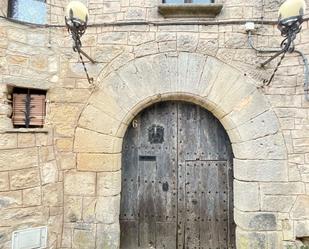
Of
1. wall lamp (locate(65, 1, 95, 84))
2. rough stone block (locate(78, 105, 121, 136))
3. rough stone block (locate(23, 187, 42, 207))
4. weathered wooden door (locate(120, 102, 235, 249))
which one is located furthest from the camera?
weathered wooden door (locate(120, 102, 235, 249))

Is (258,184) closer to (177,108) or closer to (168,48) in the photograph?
(177,108)

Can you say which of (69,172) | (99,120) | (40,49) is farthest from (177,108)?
(40,49)

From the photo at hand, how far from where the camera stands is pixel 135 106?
279 cm

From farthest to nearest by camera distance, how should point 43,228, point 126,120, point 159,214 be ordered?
1. point 159,214
2. point 126,120
3. point 43,228

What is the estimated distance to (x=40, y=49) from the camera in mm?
2777

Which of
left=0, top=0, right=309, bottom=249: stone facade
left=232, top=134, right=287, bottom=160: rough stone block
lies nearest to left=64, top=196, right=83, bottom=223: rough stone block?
left=0, top=0, right=309, bottom=249: stone facade

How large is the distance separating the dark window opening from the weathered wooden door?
Answer: 106 centimetres

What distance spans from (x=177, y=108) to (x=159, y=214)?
1.38 m

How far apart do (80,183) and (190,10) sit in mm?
2460

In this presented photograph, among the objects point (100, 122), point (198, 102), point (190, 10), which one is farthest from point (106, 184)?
point (190, 10)

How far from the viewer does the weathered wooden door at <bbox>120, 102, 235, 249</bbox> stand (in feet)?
9.74

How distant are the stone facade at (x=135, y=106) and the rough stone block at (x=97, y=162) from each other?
0.01m

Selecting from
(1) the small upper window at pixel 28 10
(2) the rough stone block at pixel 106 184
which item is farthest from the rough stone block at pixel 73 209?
(1) the small upper window at pixel 28 10

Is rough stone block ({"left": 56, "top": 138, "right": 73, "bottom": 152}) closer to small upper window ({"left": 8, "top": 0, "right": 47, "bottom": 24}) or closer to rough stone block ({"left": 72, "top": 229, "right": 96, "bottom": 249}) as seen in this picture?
rough stone block ({"left": 72, "top": 229, "right": 96, "bottom": 249})
